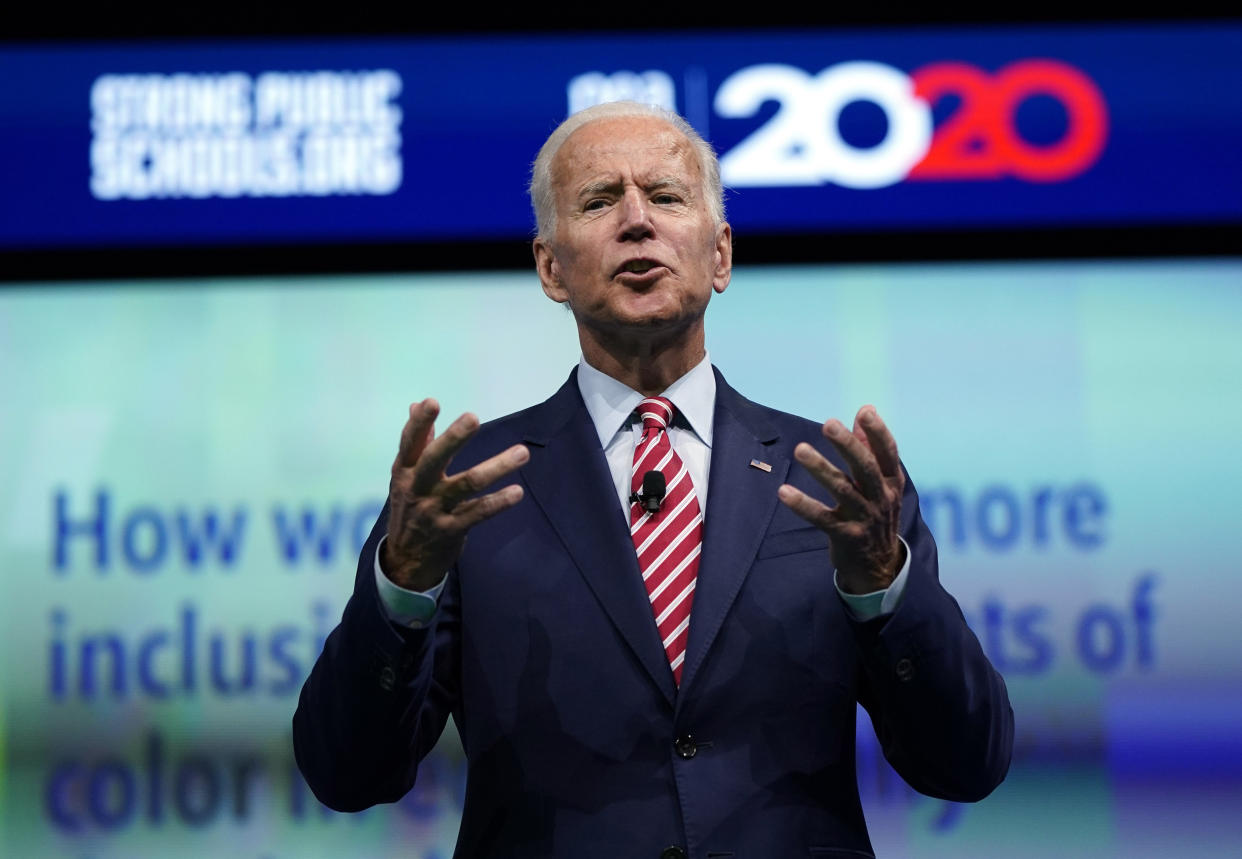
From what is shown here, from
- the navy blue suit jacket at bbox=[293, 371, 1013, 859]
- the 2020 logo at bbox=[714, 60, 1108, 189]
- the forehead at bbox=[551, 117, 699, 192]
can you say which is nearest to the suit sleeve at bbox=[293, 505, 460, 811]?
the navy blue suit jacket at bbox=[293, 371, 1013, 859]

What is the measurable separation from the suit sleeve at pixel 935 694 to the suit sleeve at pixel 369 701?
1.84 feet

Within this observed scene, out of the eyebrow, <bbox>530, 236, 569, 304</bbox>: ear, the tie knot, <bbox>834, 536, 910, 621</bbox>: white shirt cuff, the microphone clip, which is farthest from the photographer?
<bbox>530, 236, 569, 304</bbox>: ear

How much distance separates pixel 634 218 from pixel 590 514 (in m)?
0.47

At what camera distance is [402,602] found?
1689 mm

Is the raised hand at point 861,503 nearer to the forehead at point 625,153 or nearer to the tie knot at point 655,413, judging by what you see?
the tie knot at point 655,413

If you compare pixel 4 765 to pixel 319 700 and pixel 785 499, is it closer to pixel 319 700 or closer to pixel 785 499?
pixel 319 700

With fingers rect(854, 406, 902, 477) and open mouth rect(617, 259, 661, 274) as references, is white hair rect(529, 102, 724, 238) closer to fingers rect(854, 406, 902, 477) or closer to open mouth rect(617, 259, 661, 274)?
open mouth rect(617, 259, 661, 274)

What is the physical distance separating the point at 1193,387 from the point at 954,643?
125 inches

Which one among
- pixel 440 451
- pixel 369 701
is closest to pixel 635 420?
pixel 440 451

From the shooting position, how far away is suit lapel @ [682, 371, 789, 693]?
1.78 meters

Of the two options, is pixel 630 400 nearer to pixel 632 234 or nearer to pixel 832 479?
pixel 632 234

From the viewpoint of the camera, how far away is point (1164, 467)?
4.47 metres

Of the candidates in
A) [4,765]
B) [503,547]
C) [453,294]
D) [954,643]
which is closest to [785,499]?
[954,643]

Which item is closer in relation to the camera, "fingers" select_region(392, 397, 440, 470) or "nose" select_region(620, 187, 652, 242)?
"fingers" select_region(392, 397, 440, 470)
